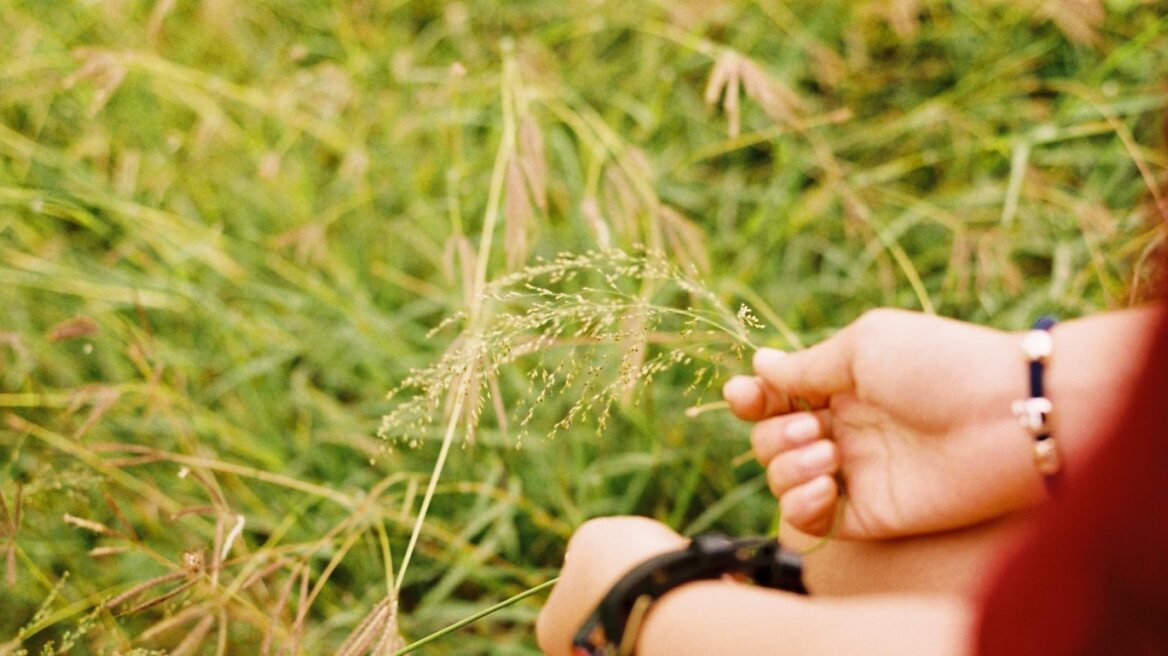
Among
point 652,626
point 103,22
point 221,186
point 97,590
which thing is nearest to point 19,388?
point 97,590

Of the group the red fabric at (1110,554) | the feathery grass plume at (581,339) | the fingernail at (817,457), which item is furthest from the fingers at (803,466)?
the red fabric at (1110,554)

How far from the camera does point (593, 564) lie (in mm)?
772

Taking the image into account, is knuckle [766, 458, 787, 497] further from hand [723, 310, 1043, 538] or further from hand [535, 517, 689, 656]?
hand [535, 517, 689, 656]

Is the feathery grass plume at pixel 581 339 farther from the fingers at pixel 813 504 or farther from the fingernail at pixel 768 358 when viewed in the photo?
the fingers at pixel 813 504

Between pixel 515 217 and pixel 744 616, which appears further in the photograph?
pixel 515 217

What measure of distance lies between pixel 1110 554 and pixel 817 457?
49 centimetres

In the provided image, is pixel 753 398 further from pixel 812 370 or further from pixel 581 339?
pixel 581 339

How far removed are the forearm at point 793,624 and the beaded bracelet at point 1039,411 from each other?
0.76 feet

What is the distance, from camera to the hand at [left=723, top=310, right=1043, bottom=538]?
0.84 meters

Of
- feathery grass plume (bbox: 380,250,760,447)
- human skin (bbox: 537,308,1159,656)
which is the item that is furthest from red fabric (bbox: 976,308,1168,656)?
feathery grass plume (bbox: 380,250,760,447)

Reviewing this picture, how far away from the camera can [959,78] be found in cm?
170

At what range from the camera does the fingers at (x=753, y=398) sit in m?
0.95

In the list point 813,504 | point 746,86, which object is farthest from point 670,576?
point 746,86

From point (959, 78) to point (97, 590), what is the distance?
163cm
